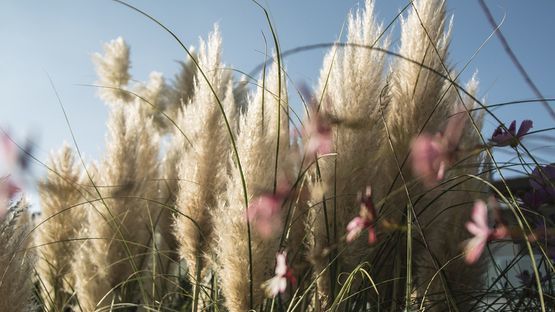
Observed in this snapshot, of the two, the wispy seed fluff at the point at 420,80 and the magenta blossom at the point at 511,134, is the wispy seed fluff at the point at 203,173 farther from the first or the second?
the magenta blossom at the point at 511,134

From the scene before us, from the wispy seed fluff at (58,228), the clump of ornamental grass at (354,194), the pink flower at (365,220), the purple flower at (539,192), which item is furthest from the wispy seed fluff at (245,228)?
the wispy seed fluff at (58,228)

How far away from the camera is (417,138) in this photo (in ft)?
5.66

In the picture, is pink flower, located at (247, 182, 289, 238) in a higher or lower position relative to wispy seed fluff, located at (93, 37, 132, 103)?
lower

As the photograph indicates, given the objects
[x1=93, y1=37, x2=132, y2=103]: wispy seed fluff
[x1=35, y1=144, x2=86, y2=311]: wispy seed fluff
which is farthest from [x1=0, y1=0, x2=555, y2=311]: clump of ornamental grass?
[x1=93, y1=37, x2=132, y2=103]: wispy seed fluff

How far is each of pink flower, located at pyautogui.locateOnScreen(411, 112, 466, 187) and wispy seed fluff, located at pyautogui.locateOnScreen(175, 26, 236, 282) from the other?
722mm

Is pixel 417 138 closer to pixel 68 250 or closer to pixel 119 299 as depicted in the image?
pixel 119 299

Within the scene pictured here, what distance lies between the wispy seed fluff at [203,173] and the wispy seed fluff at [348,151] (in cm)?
49

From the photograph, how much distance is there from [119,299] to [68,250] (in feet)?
1.21

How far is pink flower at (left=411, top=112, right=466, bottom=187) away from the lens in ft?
4.91

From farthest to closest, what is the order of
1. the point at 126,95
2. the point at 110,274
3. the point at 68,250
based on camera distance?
the point at 126,95 → the point at 68,250 → the point at 110,274

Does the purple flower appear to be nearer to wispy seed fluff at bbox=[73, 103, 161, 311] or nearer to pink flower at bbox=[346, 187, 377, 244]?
pink flower at bbox=[346, 187, 377, 244]

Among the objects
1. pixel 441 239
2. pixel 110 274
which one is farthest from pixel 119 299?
pixel 441 239

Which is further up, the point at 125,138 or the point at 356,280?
the point at 125,138

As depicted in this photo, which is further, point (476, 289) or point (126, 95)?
point (126, 95)
